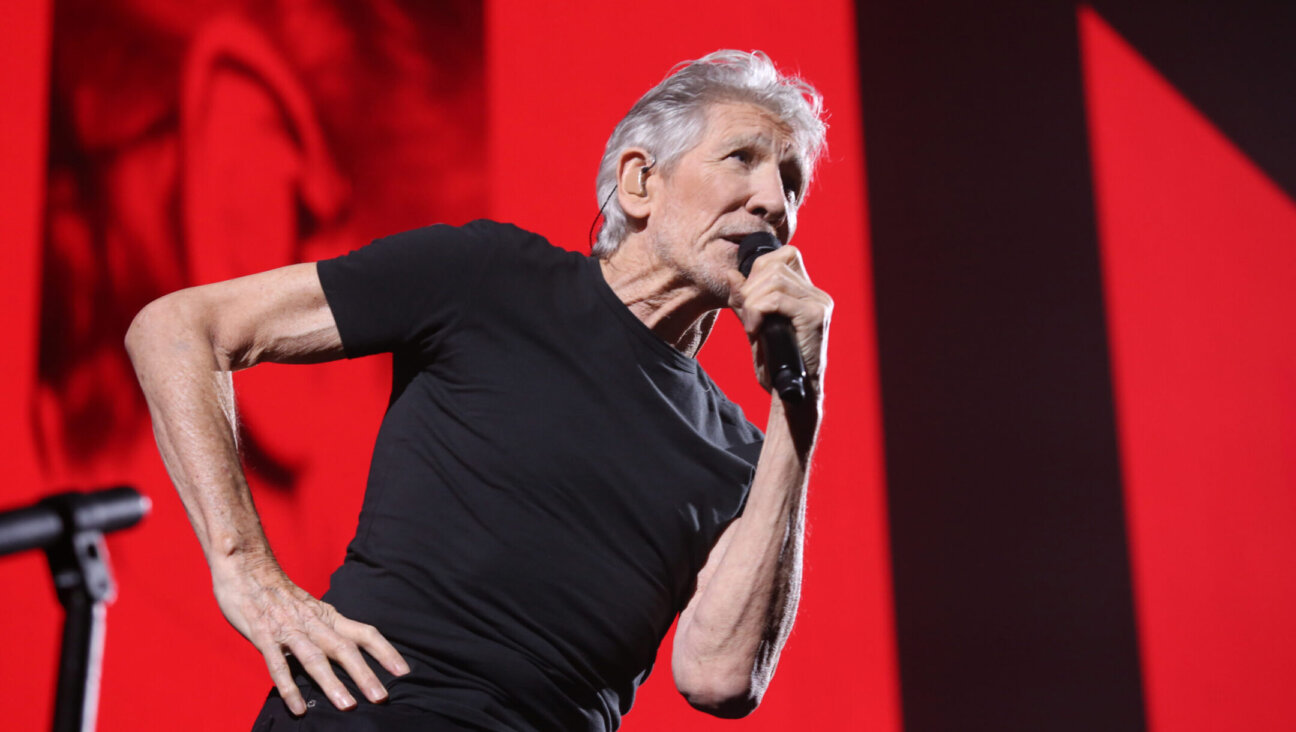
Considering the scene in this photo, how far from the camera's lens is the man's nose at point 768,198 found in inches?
50.8

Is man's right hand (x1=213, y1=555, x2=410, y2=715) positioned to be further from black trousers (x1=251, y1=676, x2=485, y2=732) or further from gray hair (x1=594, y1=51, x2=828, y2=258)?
gray hair (x1=594, y1=51, x2=828, y2=258)

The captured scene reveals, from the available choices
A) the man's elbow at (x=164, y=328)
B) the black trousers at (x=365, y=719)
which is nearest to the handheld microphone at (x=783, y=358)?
the black trousers at (x=365, y=719)

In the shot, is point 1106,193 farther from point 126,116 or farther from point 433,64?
point 126,116

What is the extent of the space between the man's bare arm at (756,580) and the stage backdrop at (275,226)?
0.49 m

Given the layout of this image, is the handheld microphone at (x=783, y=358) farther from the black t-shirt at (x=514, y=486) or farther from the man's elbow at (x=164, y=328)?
the man's elbow at (x=164, y=328)

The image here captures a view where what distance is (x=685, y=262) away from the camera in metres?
1.29

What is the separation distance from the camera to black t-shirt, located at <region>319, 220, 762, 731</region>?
1.04 m

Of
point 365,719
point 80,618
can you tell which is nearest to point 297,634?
point 365,719

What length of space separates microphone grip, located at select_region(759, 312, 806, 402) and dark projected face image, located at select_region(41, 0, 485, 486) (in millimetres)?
863

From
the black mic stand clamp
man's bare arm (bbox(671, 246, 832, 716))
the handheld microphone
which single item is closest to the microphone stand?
the black mic stand clamp

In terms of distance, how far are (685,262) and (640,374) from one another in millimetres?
172

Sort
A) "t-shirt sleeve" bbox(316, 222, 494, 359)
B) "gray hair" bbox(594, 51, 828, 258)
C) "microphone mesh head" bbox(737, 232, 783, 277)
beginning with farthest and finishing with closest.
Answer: "gray hair" bbox(594, 51, 828, 258) < "microphone mesh head" bbox(737, 232, 783, 277) < "t-shirt sleeve" bbox(316, 222, 494, 359)

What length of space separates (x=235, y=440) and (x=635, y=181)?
24.2 inches

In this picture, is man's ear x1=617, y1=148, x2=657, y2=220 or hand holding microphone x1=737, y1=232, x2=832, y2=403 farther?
man's ear x1=617, y1=148, x2=657, y2=220
